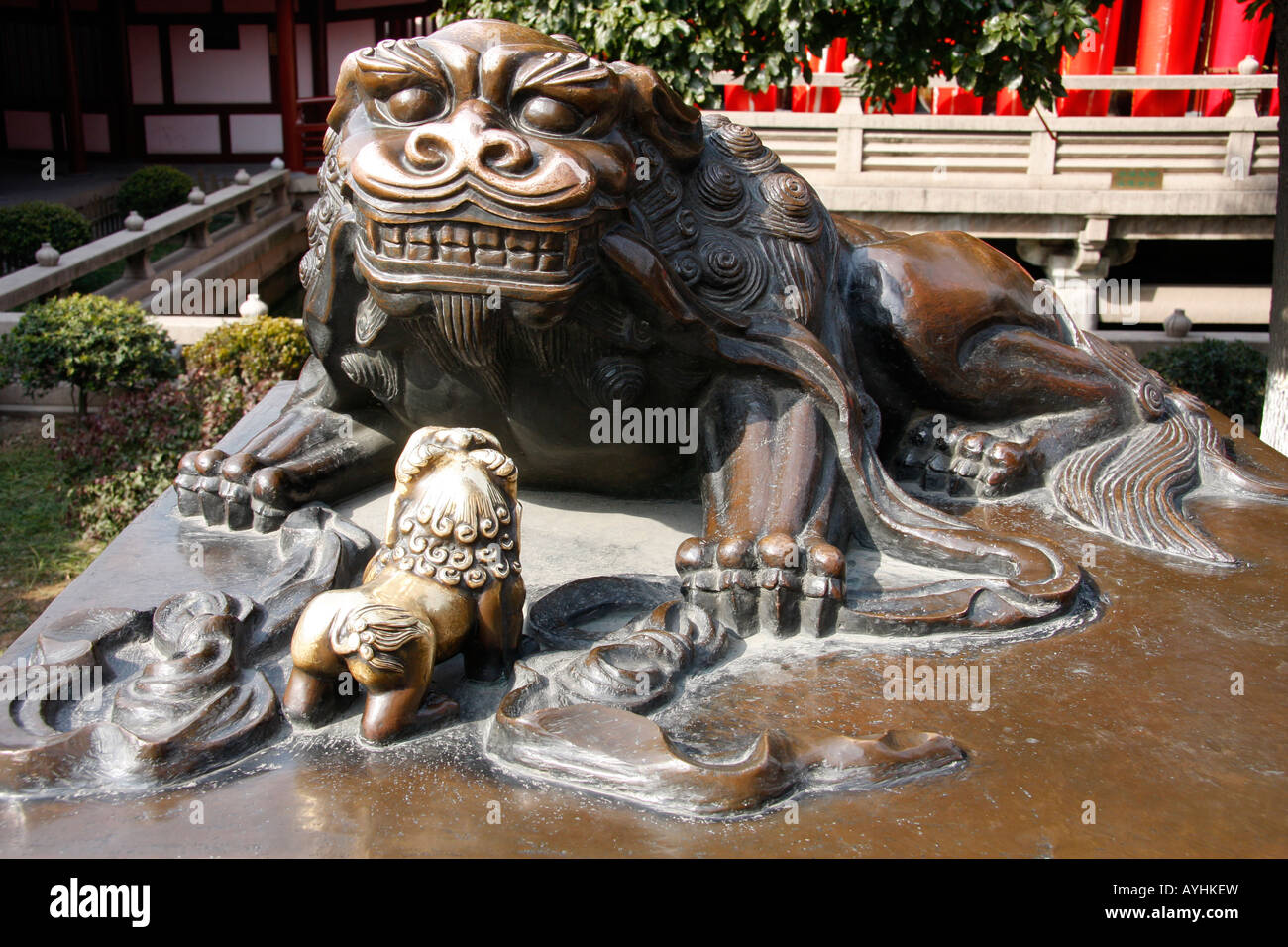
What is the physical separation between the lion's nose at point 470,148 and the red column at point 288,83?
15.6 meters

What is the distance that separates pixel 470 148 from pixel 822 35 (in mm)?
3647

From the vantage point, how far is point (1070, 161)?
34.1 ft

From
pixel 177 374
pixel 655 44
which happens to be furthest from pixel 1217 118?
pixel 177 374

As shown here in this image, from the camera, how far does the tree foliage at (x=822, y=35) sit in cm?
475

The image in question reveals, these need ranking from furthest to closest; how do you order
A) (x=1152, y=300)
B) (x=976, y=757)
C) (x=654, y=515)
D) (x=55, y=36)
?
1. (x=55, y=36)
2. (x=1152, y=300)
3. (x=654, y=515)
4. (x=976, y=757)

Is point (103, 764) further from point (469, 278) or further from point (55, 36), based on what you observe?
point (55, 36)

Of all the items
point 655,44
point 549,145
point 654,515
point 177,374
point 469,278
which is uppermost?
point 655,44

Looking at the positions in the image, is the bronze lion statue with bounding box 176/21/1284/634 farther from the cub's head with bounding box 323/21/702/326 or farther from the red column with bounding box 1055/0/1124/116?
the red column with bounding box 1055/0/1124/116

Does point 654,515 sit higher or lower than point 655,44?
lower

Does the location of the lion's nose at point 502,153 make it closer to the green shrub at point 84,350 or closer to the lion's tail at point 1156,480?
the lion's tail at point 1156,480

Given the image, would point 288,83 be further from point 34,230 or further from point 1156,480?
point 1156,480

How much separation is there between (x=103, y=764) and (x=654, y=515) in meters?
1.53

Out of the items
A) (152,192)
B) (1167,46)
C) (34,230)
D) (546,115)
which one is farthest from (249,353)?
(1167,46)

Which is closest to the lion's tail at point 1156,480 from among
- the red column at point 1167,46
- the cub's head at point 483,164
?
the cub's head at point 483,164
